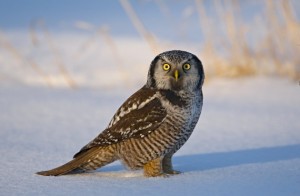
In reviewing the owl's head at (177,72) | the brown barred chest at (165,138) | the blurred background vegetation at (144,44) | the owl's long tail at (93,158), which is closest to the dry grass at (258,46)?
the blurred background vegetation at (144,44)

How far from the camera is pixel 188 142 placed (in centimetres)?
520

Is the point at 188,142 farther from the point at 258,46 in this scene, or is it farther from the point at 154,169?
the point at 258,46

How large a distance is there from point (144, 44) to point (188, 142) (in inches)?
221

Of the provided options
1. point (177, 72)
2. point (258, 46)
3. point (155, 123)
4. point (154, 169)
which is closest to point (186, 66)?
point (177, 72)

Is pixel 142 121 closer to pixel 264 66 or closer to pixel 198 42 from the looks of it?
pixel 264 66

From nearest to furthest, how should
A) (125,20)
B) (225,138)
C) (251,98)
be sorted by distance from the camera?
(225,138) < (251,98) < (125,20)

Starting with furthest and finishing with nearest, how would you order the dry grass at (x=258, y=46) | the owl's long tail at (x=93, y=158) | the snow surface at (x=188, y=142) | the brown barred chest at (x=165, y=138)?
the dry grass at (x=258, y=46) < the owl's long tail at (x=93, y=158) < the brown barred chest at (x=165, y=138) < the snow surface at (x=188, y=142)

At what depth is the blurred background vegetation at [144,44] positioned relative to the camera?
24.6ft

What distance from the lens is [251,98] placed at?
7.00 m

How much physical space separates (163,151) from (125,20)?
366 inches

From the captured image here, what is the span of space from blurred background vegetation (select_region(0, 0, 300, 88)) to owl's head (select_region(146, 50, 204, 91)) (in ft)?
5.74

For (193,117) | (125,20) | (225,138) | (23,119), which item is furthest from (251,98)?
Result: (125,20)

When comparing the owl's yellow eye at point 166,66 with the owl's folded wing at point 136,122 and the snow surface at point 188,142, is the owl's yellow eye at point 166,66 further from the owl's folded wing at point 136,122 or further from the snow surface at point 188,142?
the snow surface at point 188,142

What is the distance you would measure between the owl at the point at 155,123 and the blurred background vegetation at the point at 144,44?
6.05ft
